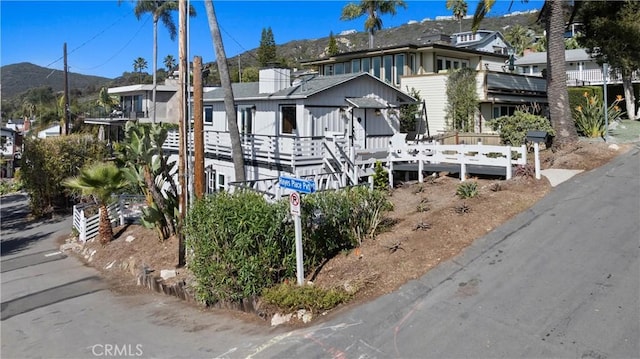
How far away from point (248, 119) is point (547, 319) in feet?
55.4

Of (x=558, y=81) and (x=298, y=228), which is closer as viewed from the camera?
(x=298, y=228)

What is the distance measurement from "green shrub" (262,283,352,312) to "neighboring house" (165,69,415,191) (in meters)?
7.33

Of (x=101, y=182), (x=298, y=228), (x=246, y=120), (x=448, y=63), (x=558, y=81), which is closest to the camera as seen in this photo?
(x=298, y=228)

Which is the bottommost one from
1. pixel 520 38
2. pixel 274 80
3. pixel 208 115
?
pixel 208 115

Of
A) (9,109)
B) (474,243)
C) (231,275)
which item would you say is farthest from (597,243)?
(9,109)

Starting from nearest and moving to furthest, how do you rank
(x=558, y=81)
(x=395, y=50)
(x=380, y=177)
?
(x=380, y=177)
(x=558, y=81)
(x=395, y=50)

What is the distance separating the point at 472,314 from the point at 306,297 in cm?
287

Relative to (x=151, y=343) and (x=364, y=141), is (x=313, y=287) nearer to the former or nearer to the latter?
(x=151, y=343)

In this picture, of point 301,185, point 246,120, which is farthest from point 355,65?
point 301,185

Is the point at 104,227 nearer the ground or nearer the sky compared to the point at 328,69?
nearer the ground

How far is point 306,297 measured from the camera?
29.9 ft

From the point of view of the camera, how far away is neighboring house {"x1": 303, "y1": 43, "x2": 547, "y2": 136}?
89.8 feet

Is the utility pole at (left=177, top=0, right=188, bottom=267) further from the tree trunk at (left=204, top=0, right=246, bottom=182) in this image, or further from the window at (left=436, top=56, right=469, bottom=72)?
the window at (left=436, top=56, right=469, bottom=72)

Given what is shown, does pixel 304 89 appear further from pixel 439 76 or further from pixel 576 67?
pixel 576 67
